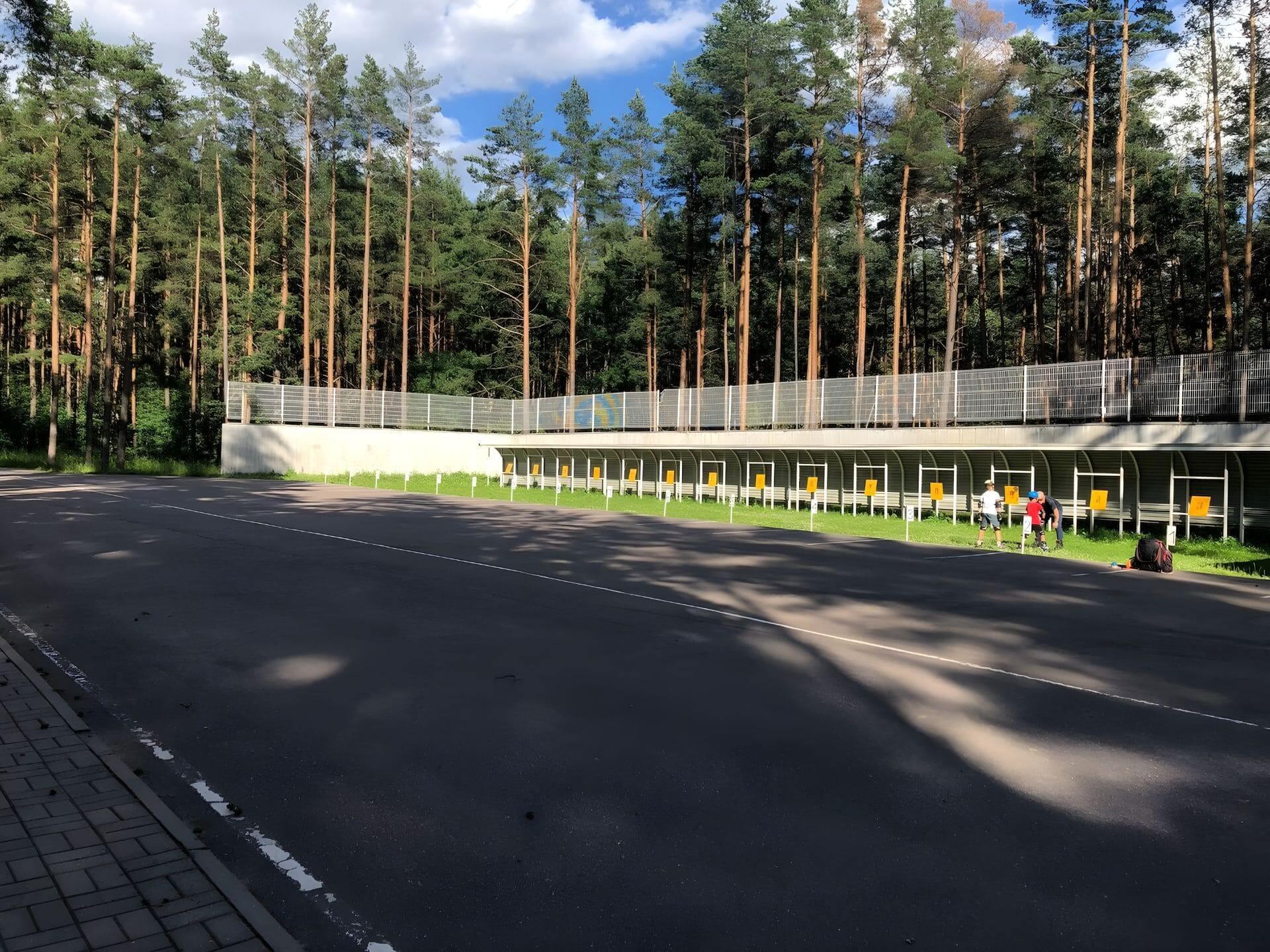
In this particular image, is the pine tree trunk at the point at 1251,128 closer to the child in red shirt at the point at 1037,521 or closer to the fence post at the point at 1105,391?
the fence post at the point at 1105,391

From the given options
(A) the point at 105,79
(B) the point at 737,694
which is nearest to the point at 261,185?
(A) the point at 105,79

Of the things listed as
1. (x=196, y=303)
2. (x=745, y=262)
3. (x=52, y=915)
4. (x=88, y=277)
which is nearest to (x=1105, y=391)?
(x=745, y=262)

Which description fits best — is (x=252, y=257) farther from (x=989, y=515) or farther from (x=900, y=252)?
(x=989, y=515)

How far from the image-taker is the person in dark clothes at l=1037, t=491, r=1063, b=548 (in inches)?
770

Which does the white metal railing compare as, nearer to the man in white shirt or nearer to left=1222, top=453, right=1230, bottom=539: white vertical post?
left=1222, top=453, right=1230, bottom=539: white vertical post

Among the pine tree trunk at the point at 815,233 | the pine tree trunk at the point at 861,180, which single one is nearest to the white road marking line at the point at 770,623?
the pine tree trunk at the point at 815,233

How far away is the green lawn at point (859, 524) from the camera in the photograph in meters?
18.4

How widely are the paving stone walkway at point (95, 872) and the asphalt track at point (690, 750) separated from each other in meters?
0.24

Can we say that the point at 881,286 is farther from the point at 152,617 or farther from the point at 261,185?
the point at 152,617

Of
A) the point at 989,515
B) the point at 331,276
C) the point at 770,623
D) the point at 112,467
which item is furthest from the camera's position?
the point at 331,276

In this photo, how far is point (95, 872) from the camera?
3607 millimetres

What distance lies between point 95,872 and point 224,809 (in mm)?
775

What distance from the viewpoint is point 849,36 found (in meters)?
37.2

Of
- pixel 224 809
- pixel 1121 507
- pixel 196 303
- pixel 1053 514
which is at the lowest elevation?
pixel 224 809
